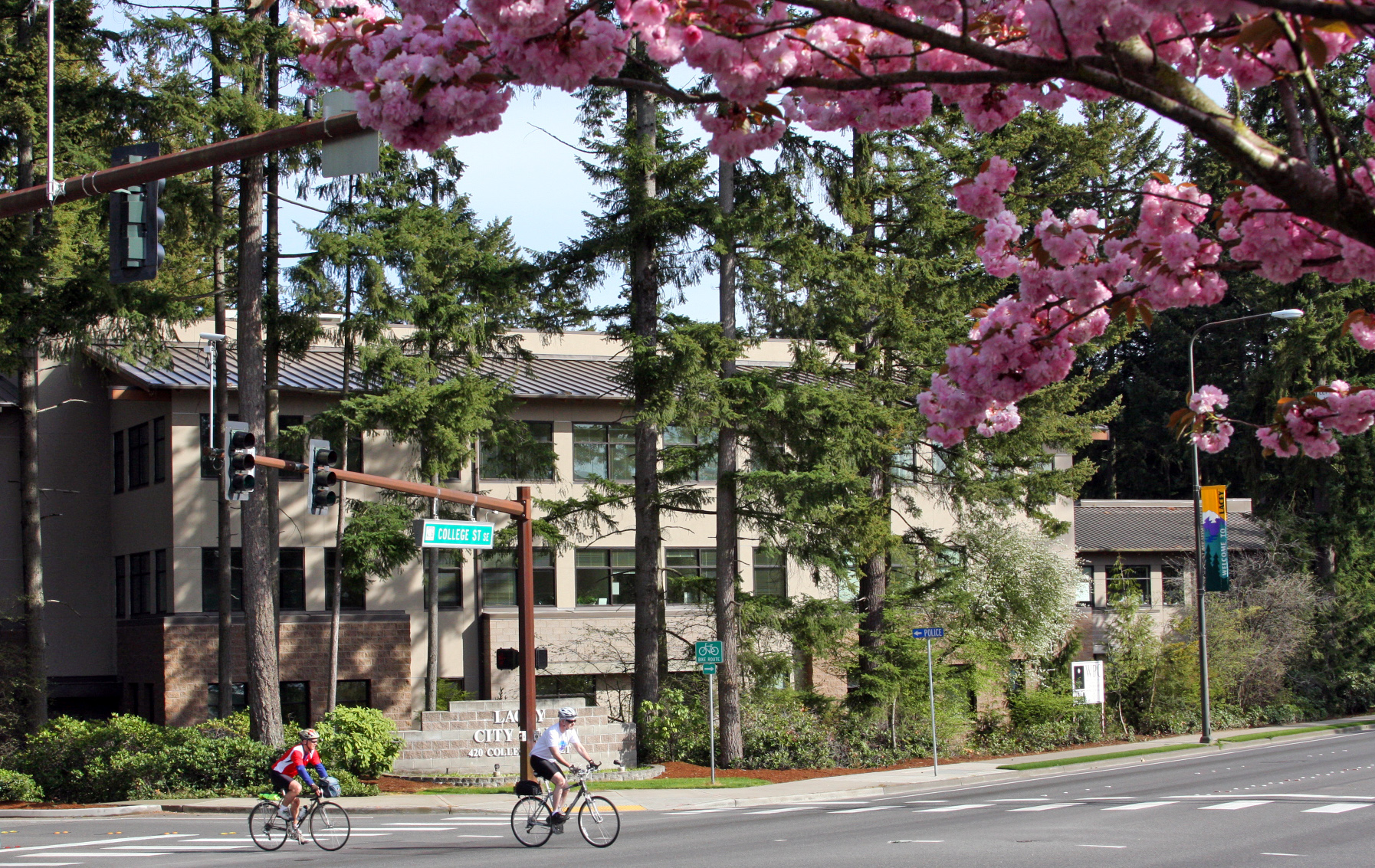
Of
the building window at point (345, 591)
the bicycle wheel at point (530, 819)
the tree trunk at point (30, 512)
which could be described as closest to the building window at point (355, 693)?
the building window at point (345, 591)

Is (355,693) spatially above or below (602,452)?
below

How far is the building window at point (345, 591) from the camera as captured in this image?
3694cm

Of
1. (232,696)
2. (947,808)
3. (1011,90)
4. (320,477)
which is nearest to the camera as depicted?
(1011,90)

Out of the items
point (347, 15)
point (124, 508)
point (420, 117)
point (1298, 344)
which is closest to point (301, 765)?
point (347, 15)

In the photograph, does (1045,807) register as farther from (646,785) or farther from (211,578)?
(211,578)

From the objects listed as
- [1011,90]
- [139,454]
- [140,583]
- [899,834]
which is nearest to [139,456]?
[139,454]

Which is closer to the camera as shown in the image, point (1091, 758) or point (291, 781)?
point (291, 781)

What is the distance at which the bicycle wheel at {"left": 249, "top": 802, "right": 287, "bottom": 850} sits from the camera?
17672 mm

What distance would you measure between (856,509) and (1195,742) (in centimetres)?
1479

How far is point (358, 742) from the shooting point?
29.0 metres

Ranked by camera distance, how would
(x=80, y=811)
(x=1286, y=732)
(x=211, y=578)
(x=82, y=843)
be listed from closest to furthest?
(x=82, y=843) < (x=80, y=811) < (x=211, y=578) < (x=1286, y=732)

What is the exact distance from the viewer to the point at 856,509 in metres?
30.0

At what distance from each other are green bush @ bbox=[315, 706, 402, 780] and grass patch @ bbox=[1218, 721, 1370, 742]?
23.0 metres

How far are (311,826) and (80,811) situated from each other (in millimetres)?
9815
